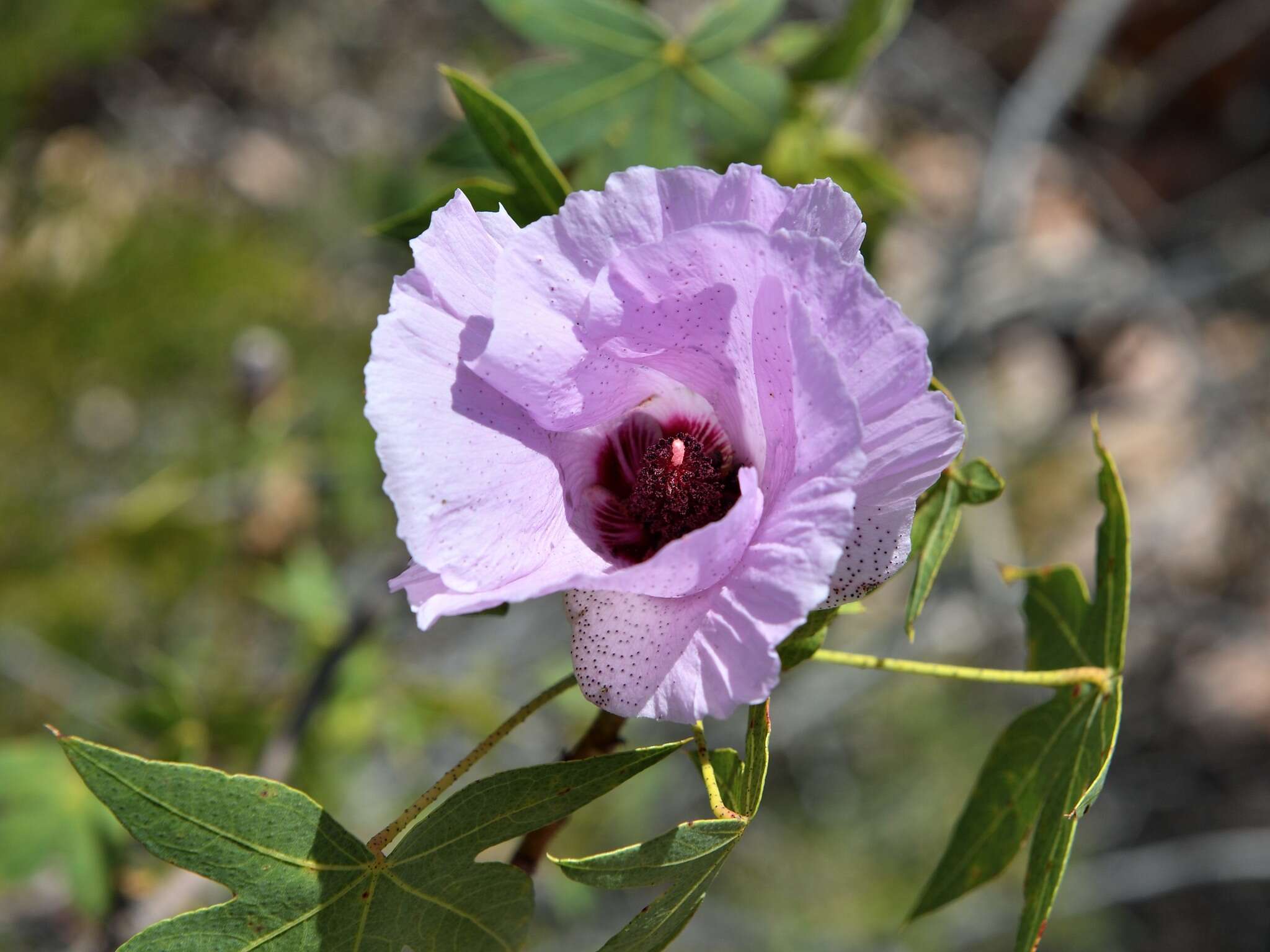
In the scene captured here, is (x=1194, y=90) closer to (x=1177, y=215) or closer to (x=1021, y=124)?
(x=1177, y=215)

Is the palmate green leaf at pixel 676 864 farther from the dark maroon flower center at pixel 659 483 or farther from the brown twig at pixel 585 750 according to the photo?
the dark maroon flower center at pixel 659 483

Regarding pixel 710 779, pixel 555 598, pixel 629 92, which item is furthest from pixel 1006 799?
pixel 555 598

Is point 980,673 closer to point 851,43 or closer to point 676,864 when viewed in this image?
point 676,864

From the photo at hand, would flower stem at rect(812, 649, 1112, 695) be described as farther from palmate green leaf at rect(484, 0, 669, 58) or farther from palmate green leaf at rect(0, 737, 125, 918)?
palmate green leaf at rect(0, 737, 125, 918)

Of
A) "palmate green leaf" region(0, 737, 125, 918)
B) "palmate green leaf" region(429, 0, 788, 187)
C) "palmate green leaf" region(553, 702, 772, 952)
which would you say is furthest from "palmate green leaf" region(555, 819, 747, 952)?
"palmate green leaf" region(0, 737, 125, 918)

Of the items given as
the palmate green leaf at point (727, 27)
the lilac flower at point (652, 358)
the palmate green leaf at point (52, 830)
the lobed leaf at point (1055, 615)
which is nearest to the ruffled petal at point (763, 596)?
the lilac flower at point (652, 358)

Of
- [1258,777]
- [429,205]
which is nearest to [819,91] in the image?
[429,205]

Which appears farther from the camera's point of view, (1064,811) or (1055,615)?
(1055,615)

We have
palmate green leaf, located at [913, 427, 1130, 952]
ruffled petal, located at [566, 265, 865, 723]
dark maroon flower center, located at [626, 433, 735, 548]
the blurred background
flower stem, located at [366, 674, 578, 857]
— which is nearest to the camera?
ruffled petal, located at [566, 265, 865, 723]
